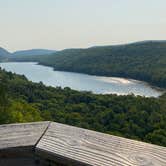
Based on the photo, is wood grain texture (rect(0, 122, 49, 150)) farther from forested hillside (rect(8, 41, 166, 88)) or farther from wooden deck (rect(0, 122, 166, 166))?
forested hillside (rect(8, 41, 166, 88))

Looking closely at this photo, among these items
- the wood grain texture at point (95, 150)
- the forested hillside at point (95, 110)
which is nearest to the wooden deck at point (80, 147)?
the wood grain texture at point (95, 150)

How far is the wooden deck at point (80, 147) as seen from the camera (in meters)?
1.18

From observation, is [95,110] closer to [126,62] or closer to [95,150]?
[95,150]

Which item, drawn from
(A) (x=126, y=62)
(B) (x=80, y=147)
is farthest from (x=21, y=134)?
(A) (x=126, y=62)

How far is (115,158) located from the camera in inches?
46.9

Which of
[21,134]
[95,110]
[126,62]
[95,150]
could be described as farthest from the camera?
[126,62]

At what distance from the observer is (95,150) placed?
1250 millimetres

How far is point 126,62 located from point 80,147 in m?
97.1

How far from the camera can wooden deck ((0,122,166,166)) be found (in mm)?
1182

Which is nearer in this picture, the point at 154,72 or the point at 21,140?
the point at 21,140

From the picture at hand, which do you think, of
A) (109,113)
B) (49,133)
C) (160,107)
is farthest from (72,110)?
(49,133)

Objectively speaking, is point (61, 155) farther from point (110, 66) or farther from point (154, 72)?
point (110, 66)

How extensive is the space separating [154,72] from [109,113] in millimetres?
39723

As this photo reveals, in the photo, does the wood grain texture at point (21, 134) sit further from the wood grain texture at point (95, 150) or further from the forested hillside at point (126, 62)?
the forested hillside at point (126, 62)
